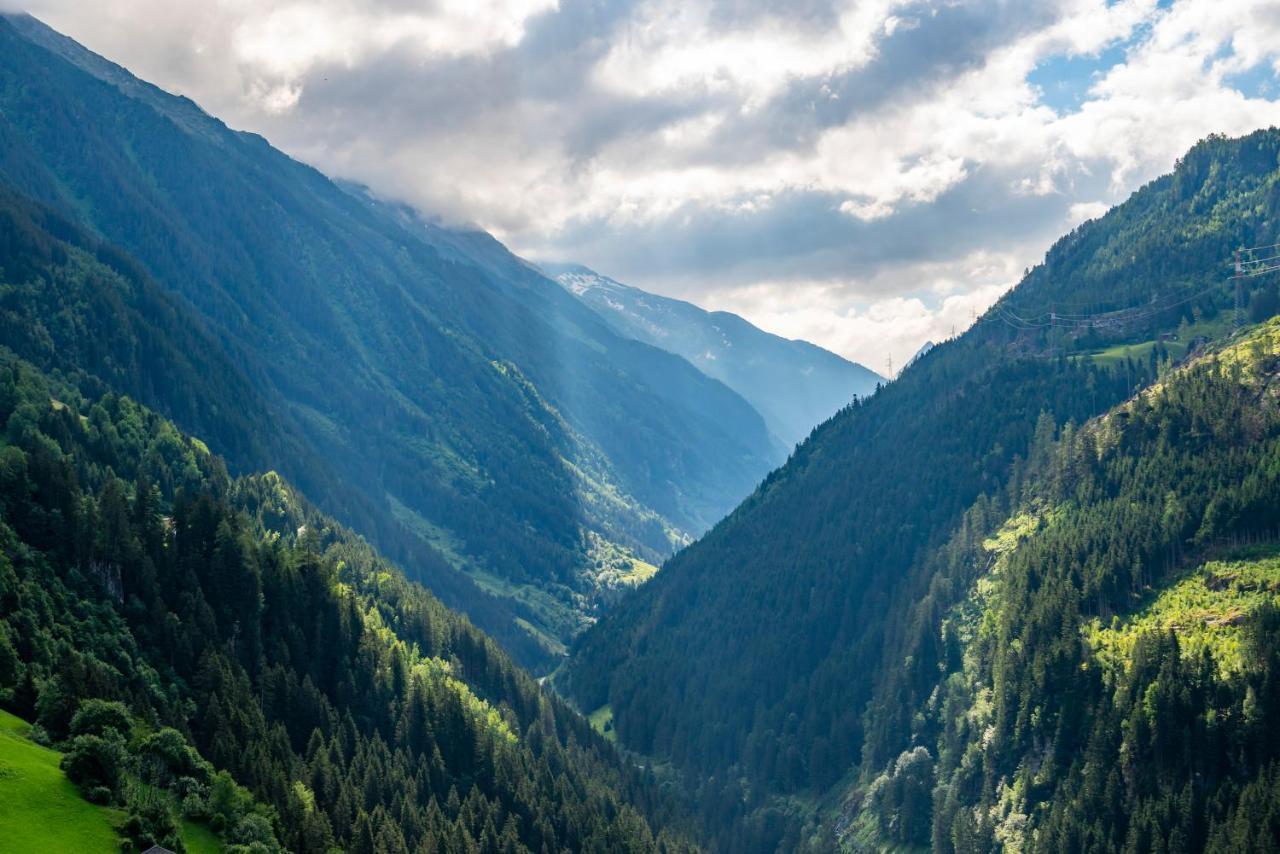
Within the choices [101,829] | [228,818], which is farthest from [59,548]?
[101,829]

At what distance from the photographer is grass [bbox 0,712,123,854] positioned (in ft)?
296

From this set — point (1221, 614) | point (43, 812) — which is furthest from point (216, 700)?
point (1221, 614)

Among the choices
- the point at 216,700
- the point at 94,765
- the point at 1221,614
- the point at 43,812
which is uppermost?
the point at 216,700

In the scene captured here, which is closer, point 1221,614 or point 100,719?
point 100,719

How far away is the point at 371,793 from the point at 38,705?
2317 inches

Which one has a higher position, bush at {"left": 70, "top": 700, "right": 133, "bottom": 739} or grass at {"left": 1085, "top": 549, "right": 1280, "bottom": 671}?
bush at {"left": 70, "top": 700, "right": 133, "bottom": 739}

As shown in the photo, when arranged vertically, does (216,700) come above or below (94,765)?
above

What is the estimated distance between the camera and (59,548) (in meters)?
160

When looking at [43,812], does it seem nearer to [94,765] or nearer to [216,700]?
[94,765]

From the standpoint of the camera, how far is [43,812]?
308ft

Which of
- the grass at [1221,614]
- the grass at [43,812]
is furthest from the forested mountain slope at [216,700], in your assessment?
the grass at [1221,614]

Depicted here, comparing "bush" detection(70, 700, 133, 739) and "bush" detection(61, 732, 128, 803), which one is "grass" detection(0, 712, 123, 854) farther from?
"bush" detection(70, 700, 133, 739)

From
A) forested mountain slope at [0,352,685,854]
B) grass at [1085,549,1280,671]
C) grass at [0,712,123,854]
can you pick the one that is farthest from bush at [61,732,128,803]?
grass at [1085,549,1280,671]

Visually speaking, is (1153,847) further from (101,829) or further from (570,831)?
(101,829)
